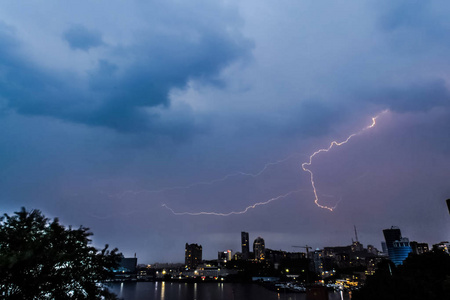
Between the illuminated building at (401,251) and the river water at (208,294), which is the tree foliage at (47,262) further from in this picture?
the illuminated building at (401,251)

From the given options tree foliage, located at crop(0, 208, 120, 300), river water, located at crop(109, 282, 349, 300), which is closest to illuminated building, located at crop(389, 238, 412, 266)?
river water, located at crop(109, 282, 349, 300)

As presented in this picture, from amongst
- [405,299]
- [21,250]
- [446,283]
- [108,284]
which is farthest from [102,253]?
[405,299]

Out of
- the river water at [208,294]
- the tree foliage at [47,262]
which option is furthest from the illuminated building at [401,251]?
the tree foliage at [47,262]

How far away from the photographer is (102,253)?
35.5 feet

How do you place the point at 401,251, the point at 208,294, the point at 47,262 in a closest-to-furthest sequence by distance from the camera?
the point at 47,262 → the point at 208,294 → the point at 401,251

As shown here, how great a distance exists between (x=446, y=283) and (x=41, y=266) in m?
21.7

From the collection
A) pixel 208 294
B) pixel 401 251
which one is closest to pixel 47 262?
pixel 208 294

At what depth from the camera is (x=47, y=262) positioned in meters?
8.60

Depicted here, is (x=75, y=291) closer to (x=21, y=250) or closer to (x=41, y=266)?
(x=41, y=266)

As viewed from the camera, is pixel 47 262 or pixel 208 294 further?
pixel 208 294

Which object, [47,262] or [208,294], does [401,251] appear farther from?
[47,262]

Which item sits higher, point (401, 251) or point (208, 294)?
point (401, 251)

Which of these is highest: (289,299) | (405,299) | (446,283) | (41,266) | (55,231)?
(55,231)

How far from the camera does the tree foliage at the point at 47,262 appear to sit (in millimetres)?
7987
